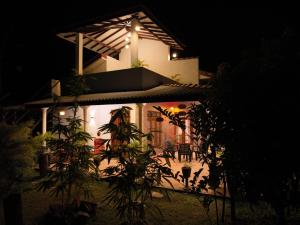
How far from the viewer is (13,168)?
4234 millimetres

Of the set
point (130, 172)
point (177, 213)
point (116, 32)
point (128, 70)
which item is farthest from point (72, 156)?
point (116, 32)

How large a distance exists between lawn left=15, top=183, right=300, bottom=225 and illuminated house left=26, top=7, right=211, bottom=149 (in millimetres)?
3526

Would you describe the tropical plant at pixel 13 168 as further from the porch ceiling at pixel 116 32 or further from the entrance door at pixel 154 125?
the entrance door at pixel 154 125

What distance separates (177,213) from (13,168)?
12.0 ft

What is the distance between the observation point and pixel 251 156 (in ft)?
9.60

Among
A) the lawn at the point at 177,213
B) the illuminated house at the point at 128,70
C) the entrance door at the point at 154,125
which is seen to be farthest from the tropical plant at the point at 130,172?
the entrance door at the point at 154,125

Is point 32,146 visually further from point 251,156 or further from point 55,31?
point 55,31

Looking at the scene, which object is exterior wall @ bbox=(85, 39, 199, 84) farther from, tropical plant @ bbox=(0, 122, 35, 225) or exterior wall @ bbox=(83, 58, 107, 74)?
tropical plant @ bbox=(0, 122, 35, 225)

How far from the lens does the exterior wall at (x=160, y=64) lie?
41.3ft

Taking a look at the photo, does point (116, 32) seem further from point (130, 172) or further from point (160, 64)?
point (130, 172)

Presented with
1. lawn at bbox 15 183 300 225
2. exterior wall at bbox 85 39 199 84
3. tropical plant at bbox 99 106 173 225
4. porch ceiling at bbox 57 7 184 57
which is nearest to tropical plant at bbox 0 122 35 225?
lawn at bbox 15 183 300 225

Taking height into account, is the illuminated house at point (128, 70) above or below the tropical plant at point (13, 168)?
above

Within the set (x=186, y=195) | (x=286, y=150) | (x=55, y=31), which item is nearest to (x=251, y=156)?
(x=286, y=150)

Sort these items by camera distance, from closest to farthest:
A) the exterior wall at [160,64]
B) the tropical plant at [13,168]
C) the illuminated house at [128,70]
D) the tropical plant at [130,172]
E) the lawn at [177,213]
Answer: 1. the tropical plant at [130,172]
2. the tropical plant at [13,168]
3. the lawn at [177,213]
4. the illuminated house at [128,70]
5. the exterior wall at [160,64]
